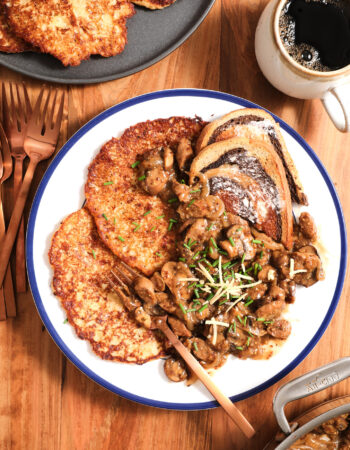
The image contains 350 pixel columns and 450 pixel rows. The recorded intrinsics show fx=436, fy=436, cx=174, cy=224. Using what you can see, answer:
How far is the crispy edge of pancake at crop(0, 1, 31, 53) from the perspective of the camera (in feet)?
6.72

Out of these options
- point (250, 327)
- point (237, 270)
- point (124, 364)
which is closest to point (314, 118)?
point (237, 270)

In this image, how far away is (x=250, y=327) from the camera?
7.17 ft

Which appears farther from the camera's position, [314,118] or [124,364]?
[314,118]

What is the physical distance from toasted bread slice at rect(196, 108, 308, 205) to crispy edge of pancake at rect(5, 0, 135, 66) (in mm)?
603

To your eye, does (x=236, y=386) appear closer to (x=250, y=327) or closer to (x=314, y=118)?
(x=250, y=327)

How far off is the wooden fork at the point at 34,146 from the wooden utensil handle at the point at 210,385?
88 cm

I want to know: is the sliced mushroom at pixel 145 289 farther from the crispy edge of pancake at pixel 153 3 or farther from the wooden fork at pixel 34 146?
the crispy edge of pancake at pixel 153 3

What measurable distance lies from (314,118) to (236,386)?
1525 millimetres

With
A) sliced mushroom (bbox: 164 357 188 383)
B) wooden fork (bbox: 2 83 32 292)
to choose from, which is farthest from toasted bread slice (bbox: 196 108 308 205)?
sliced mushroom (bbox: 164 357 188 383)

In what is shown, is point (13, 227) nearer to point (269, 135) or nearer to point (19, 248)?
point (19, 248)

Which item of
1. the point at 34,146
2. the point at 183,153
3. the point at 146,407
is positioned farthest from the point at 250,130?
the point at 146,407

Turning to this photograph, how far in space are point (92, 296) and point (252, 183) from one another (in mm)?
987

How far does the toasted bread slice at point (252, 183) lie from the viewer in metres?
2.18

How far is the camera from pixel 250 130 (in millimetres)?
2211
